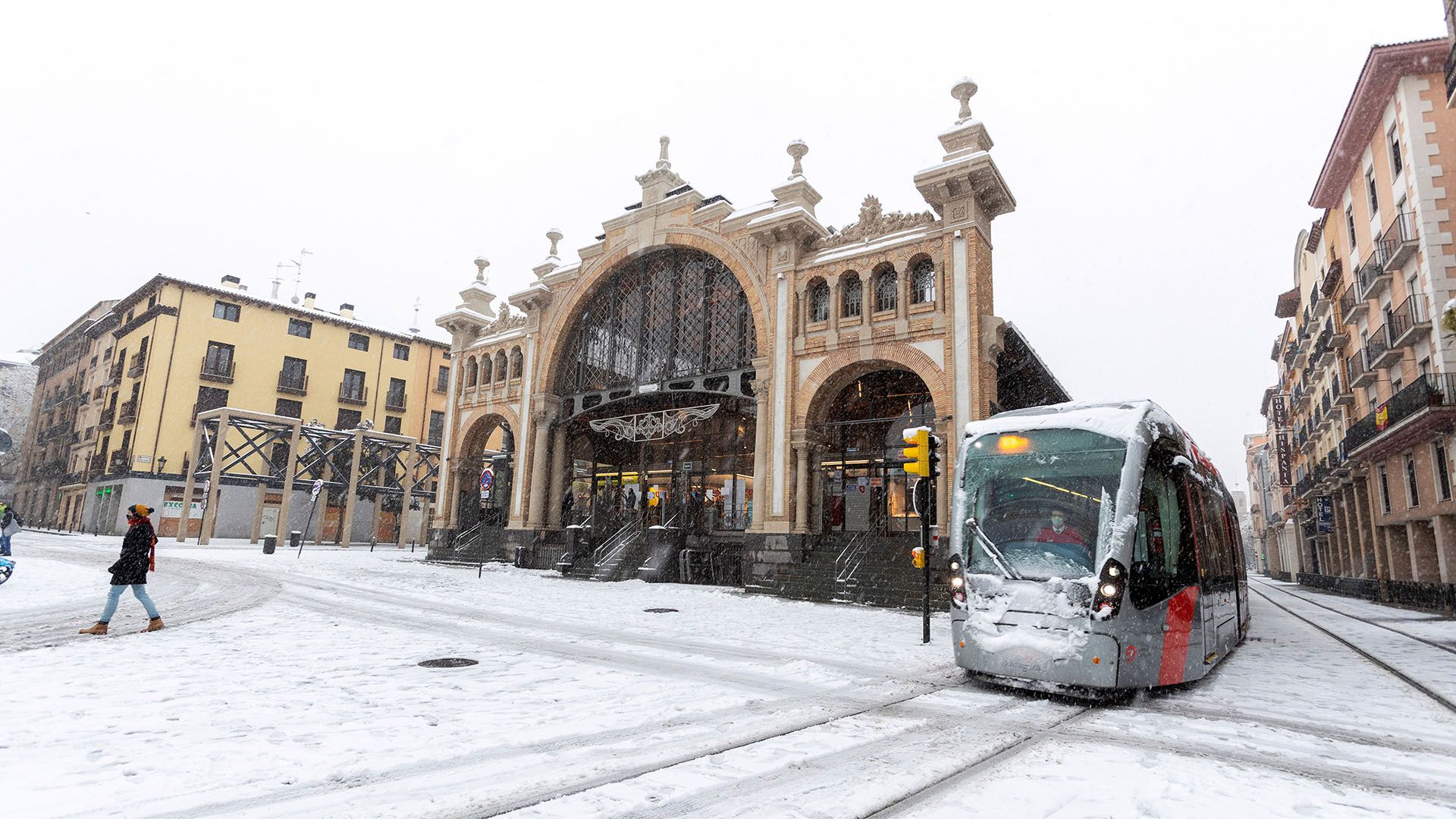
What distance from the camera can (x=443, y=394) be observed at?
51.3 meters

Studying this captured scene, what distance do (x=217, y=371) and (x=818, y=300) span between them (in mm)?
39992

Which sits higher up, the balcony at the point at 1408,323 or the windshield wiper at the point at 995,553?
the balcony at the point at 1408,323

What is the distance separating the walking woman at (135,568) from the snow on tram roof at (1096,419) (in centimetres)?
1031

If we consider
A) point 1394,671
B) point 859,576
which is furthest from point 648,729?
point 859,576

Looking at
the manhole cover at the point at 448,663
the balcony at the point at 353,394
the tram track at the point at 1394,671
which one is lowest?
the manhole cover at the point at 448,663

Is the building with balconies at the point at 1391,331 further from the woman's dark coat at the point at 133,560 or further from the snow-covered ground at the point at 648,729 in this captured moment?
the woman's dark coat at the point at 133,560

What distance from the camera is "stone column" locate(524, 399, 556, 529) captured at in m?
24.9

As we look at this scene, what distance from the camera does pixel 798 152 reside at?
2081cm

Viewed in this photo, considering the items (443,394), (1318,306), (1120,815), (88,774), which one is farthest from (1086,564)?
(443,394)

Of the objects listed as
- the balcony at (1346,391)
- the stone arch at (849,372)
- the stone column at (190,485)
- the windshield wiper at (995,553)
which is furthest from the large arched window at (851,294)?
the stone column at (190,485)

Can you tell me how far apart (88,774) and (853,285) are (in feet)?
58.5

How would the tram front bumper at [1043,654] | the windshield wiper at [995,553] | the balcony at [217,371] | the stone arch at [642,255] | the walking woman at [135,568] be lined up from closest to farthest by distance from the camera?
the tram front bumper at [1043,654]
the windshield wiper at [995,553]
the walking woman at [135,568]
the stone arch at [642,255]
the balcony at [217,371]

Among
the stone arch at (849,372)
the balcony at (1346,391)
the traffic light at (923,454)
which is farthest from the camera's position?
the balcony at (1346,391)

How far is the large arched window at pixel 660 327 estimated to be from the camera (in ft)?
71.5
